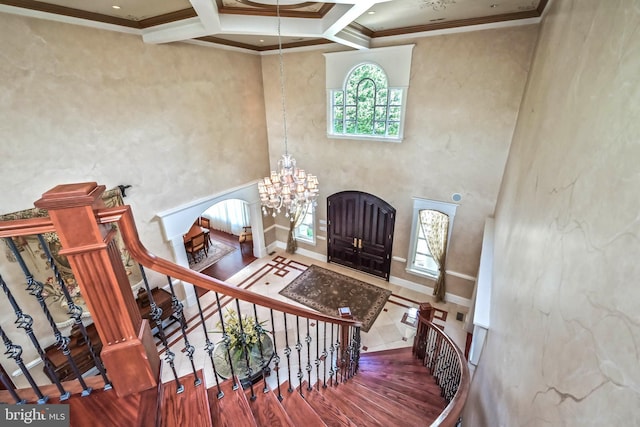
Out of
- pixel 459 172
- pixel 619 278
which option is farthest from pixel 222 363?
pixel 459 172

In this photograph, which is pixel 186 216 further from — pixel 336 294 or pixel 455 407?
pixel 455 407

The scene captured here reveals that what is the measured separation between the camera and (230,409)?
1.66 meters

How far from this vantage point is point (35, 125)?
3656 mm

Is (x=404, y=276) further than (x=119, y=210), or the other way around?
(x=404, y=276)

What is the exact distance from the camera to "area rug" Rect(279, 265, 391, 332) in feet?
19.8

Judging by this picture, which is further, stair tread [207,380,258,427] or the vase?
the vase

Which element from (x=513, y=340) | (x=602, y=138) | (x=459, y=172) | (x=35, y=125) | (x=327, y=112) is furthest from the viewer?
(x=327, y=112)

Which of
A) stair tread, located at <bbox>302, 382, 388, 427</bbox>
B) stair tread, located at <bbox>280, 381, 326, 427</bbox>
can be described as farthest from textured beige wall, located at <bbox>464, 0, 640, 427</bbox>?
stair tread, located at <bbox>280, 381, 326, 427</bbox>

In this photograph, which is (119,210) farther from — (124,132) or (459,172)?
(459,172)

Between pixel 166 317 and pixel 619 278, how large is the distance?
19.8ft

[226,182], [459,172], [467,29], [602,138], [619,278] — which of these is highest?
[467,29]

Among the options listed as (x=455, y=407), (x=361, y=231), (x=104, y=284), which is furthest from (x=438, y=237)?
(x=104, y=284)

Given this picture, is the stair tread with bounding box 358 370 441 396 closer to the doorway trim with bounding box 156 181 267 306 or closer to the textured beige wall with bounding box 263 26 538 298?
the textured beige wall with bounding box 263 26 538 298

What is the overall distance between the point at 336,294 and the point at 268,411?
473cm
